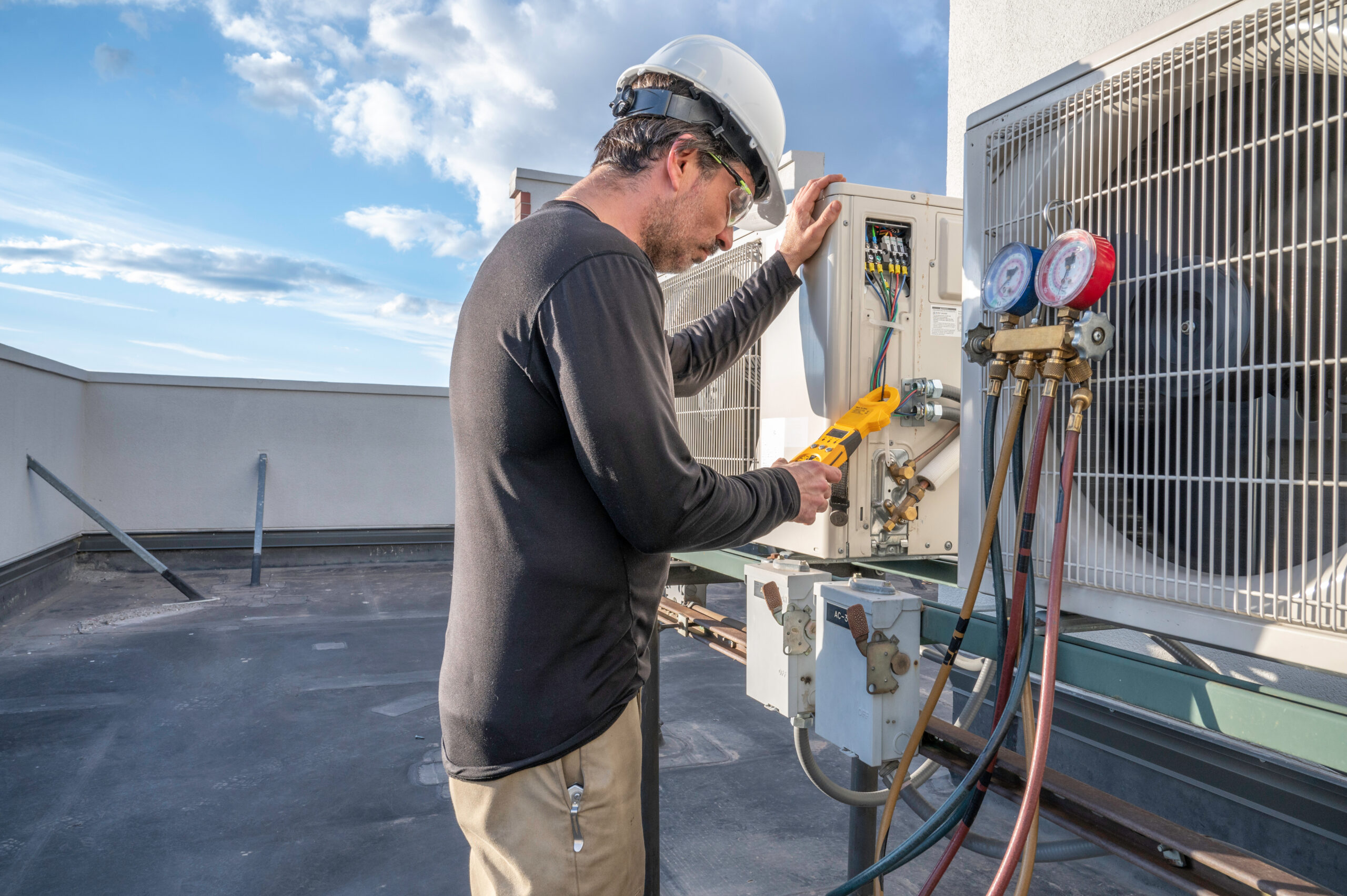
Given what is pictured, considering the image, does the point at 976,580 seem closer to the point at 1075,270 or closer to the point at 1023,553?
the point at 1023,553

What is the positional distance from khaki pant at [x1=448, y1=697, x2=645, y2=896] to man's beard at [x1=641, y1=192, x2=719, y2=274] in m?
0.63

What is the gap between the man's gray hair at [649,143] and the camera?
1.01 m

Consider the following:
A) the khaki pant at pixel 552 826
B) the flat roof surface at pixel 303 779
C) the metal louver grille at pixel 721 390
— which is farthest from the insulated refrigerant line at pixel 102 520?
the khaki pant at pixel 552 826

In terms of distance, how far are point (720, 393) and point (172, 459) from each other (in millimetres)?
6508

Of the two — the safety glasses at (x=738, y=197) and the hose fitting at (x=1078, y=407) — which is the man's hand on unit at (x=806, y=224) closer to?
the safety glasses at (x=738, y=197)

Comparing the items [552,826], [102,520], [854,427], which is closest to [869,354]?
[854,427]

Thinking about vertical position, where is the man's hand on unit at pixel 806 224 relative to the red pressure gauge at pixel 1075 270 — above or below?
above

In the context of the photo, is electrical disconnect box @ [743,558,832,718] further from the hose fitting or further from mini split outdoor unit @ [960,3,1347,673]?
the hose fitting

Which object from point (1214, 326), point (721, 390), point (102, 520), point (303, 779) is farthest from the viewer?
point (102, 520)

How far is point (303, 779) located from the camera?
103 inches

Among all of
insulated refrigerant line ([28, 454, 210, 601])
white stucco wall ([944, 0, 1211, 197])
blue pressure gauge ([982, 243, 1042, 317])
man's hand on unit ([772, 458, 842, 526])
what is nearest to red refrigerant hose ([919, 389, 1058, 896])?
blue pressure gauge ([982, 243, 1042, 317])

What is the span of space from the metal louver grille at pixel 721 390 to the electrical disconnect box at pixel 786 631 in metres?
0.23

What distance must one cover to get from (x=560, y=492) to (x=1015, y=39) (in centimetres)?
274

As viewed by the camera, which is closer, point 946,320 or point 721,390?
point 946,320
